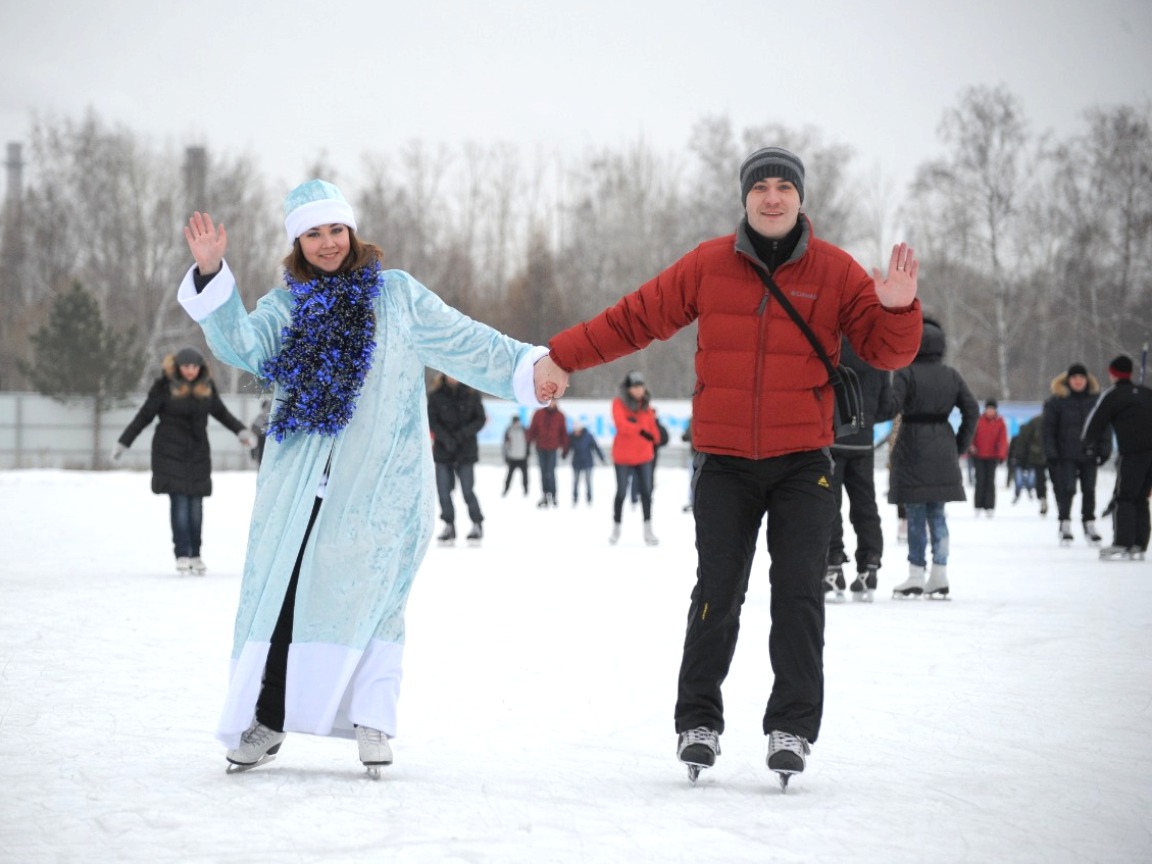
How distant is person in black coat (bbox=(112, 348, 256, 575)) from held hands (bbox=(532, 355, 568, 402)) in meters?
6.88

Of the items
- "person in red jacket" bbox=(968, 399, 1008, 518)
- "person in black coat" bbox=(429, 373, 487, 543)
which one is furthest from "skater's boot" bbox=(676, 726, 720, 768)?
"person in red jacket" bbox=(968, 399, 1008, 518)

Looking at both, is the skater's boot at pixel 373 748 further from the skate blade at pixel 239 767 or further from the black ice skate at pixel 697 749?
the black ice skate at pixel 697 749

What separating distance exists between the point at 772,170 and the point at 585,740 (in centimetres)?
196

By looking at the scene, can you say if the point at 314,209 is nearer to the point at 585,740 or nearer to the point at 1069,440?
the point at 585,740

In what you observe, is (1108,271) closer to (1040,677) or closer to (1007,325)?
(1007,325)

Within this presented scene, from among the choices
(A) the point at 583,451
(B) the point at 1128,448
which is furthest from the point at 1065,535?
(A) the point at 583,451

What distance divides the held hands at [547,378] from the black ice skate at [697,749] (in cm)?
109

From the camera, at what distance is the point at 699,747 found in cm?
434

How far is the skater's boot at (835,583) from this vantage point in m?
9.55

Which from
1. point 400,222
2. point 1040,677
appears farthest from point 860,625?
point 400,222

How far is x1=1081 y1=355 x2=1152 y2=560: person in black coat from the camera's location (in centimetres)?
1277

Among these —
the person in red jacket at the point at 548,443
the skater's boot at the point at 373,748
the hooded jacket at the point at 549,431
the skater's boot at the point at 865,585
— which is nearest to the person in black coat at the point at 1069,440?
the skater's boot at the point at 865,585

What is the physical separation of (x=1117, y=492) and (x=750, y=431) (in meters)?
9.67

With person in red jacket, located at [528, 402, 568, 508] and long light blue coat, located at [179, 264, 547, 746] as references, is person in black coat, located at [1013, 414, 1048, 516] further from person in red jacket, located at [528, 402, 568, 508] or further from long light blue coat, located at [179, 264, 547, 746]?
long light blue coat, located at [179, 264, 547, 746]
